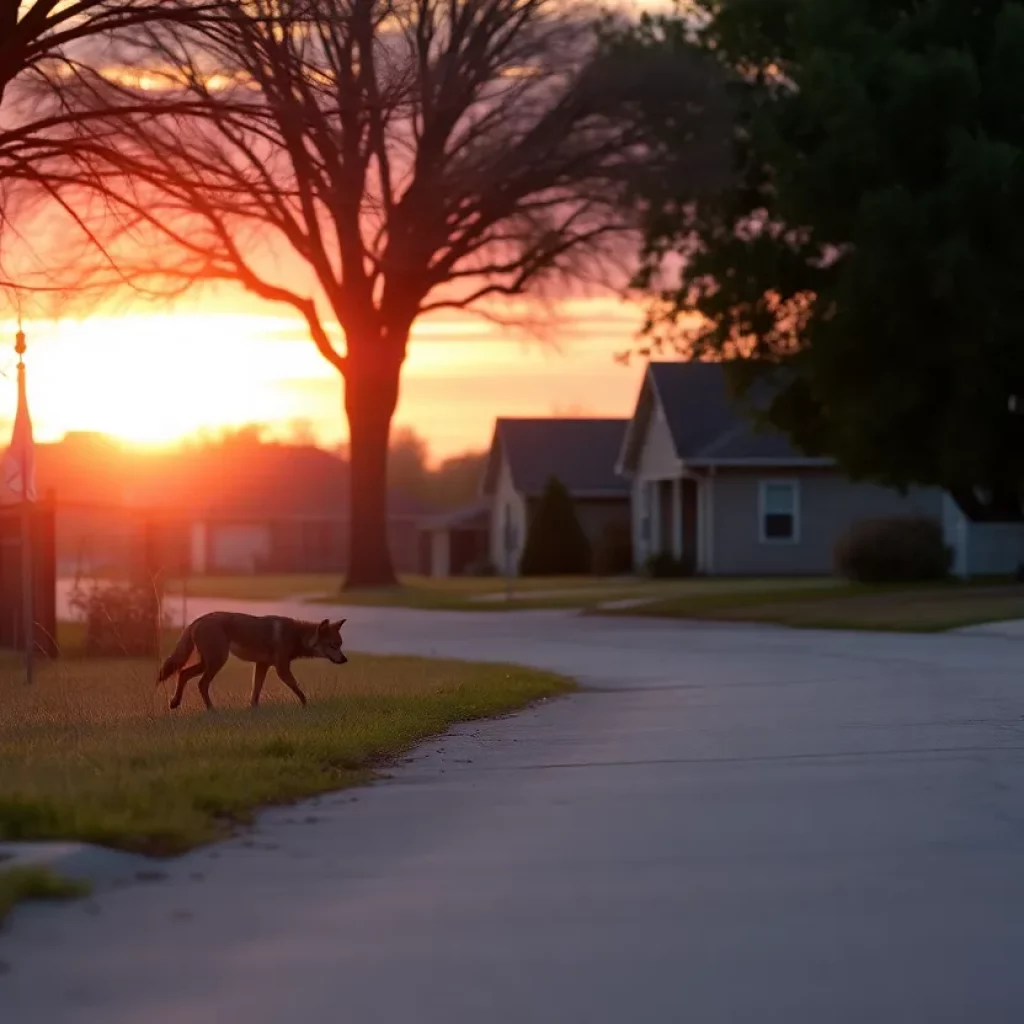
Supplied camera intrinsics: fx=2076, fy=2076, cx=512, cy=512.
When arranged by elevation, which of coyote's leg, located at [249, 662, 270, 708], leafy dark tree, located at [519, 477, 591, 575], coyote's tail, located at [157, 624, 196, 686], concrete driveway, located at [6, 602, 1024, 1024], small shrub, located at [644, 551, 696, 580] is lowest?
concrete driveway, located at [6, 602, 1024, 1024]

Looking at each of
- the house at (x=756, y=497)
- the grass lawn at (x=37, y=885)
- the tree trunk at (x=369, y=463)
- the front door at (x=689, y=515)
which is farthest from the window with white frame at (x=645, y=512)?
the grass lawn at (x=37, y=885)

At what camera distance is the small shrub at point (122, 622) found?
1113 inches

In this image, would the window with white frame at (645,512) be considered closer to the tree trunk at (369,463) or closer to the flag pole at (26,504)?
the tree trunk at (369,463)

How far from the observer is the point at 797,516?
201ft

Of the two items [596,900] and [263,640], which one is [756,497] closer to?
[263,640]

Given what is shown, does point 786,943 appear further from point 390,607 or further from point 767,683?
point 390,607

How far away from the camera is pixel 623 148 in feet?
148

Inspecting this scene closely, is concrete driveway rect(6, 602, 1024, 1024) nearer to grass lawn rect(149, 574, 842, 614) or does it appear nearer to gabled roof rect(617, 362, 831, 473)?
grass lawn rect(149, 574, 842, 614)

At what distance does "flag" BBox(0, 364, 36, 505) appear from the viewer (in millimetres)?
20141

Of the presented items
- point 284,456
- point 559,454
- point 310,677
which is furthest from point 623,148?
point 284,456

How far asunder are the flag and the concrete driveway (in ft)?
23.9

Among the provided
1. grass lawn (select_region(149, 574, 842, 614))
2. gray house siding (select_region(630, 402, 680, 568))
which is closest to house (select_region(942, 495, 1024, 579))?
grass lawn (select_region(149, 574, 842, 614))

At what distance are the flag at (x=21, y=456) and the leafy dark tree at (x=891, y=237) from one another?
19.1 meters

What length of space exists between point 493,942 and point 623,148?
3880cm
